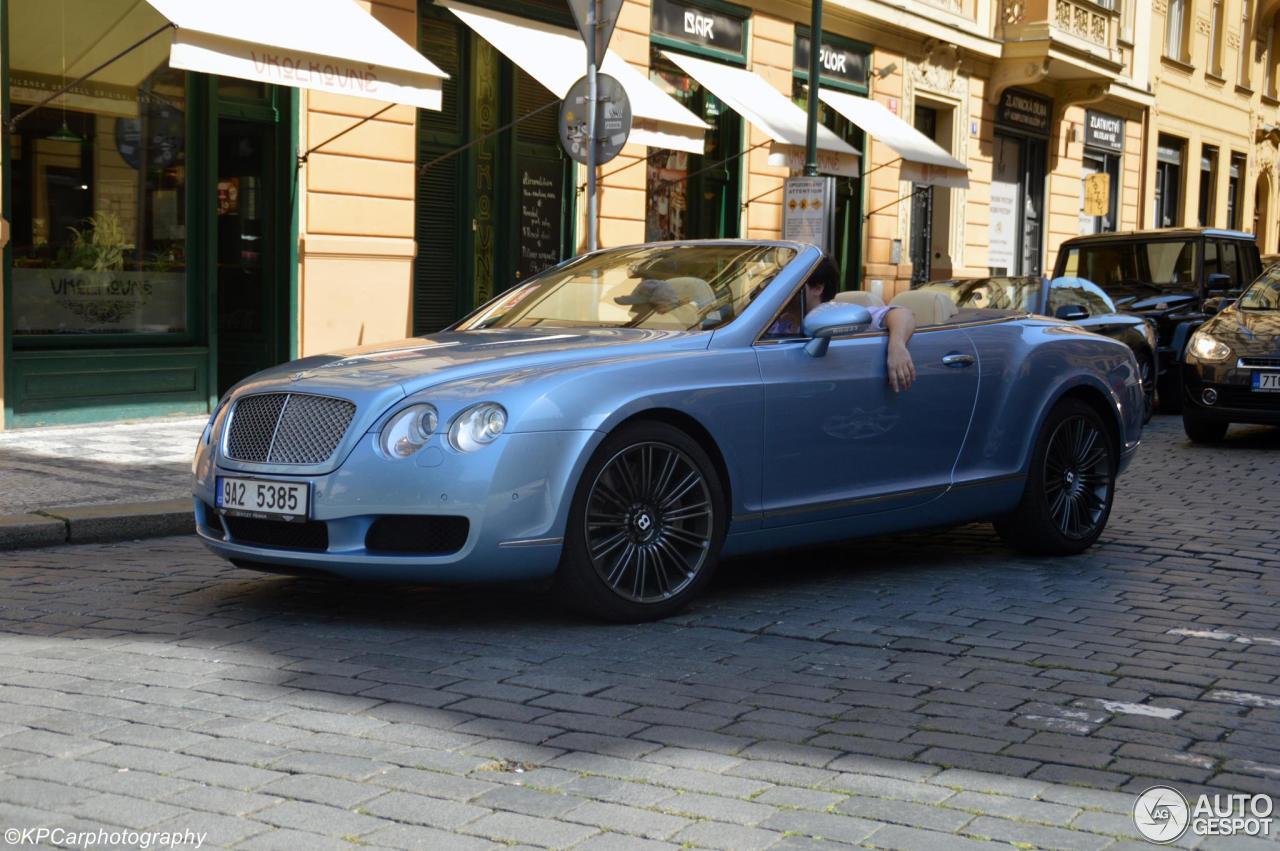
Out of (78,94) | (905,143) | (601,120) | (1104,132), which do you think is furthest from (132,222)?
(1104,132)

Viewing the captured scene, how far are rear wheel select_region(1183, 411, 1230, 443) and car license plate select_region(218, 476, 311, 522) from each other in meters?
9.78

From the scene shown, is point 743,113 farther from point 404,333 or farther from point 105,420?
point 105,420

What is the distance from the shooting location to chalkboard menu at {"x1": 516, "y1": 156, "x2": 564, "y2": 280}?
16812 mm

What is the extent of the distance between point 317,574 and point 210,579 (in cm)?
132

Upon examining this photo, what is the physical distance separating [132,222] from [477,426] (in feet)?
27.0

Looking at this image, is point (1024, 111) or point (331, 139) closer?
point (331, 139)

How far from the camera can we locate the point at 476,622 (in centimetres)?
572

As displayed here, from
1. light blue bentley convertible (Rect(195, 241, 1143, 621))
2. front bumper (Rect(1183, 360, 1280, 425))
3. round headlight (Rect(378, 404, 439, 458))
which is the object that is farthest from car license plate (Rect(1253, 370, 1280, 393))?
round headlight (Rect(378, 404, 439, 458))

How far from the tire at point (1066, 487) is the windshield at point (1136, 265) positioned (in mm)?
10052

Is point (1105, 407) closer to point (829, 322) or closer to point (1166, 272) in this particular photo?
point (829, 322)

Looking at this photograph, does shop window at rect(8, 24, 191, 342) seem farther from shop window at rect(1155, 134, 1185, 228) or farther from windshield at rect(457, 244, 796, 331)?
shop window at rect(1155, 134, 1185, 228)

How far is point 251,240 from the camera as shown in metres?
13.8

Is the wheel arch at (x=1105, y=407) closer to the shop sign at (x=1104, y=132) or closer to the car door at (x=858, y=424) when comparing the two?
the car door at (x=858, y=424)

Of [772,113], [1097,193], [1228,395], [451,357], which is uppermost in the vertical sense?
[772,113]
